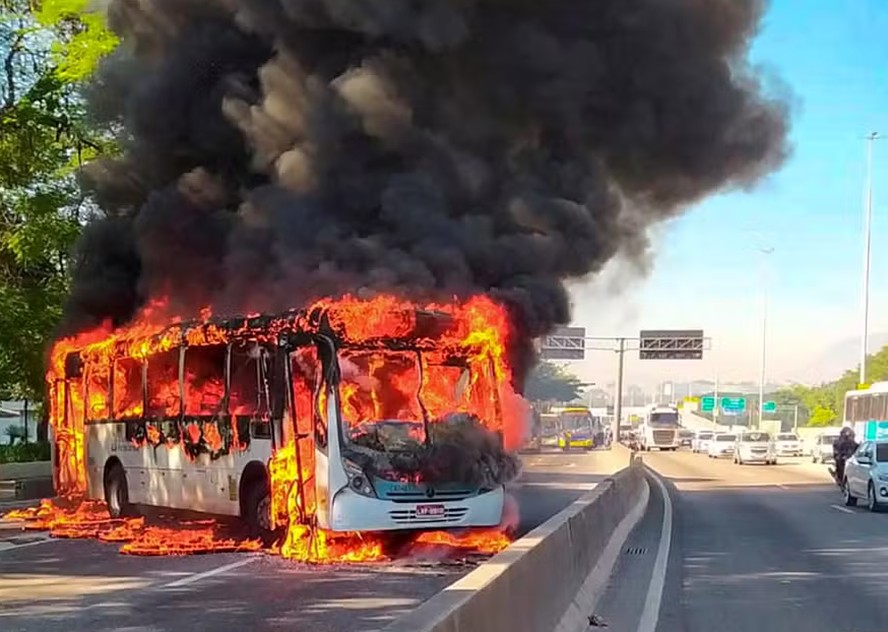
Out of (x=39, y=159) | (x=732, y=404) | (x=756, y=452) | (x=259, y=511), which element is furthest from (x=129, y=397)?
(x=732, y=404)

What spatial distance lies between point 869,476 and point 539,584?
16594 mm

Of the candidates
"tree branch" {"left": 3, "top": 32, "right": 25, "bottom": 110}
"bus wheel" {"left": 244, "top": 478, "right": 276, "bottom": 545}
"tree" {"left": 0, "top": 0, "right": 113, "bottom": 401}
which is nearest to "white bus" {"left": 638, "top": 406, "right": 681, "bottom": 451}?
"tree" {"left": 0, "top": 0, "right": 113, "bottom": 401}

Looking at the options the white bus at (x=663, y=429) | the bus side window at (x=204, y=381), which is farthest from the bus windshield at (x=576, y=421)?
the bus side window at (x=204, y=381)

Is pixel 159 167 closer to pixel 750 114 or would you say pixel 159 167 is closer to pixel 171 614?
pixel 750 114

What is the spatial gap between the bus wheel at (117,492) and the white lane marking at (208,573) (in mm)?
4373

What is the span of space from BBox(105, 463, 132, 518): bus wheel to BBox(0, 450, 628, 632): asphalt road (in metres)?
1.98

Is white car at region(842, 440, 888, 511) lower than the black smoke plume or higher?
lower

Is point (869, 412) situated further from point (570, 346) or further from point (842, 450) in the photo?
point (570, 346)

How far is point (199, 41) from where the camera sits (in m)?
19.9

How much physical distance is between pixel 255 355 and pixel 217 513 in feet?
7.41

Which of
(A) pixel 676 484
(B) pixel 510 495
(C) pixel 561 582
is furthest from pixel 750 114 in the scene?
(A) pixel 676 484

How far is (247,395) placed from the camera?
41.9ft

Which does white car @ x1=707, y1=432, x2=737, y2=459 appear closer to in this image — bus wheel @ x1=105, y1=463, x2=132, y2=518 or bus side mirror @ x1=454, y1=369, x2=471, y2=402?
bus wheel @ x1=105, y1=463, x2=132, y2=518

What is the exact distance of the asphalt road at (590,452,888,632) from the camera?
9156 millimetres
